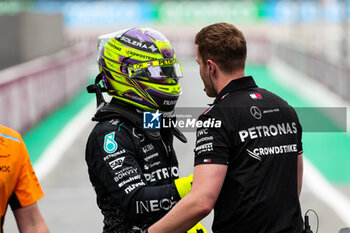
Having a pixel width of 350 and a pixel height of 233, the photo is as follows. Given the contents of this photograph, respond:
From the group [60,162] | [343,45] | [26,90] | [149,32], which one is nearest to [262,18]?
[343,45]

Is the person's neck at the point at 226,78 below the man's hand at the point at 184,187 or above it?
above

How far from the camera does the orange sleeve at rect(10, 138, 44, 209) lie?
368cm

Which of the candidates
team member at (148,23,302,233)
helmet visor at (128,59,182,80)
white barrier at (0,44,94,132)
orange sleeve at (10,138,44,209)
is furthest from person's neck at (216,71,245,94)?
white barrier at (0,44,94,132)

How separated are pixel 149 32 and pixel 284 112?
989 millimetres

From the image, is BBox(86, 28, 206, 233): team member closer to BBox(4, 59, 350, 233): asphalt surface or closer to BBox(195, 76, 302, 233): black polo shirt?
BBox(195, 76, 302, 233): black polo shirt

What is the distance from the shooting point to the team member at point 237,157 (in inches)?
140

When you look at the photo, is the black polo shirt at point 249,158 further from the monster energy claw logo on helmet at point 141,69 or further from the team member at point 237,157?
the monster energy claw logo on helmet at point 141,69

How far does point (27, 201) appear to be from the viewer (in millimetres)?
3771

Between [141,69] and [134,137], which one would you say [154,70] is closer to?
[141,69]

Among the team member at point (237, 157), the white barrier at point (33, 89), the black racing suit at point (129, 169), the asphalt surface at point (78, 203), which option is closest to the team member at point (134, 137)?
the black racing suit at point (129, 169)

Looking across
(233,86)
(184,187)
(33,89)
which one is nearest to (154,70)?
(233,86)

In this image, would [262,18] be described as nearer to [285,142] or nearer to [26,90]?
[26,90]

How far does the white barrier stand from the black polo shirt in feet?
39.6

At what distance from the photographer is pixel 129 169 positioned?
12.5 feet
